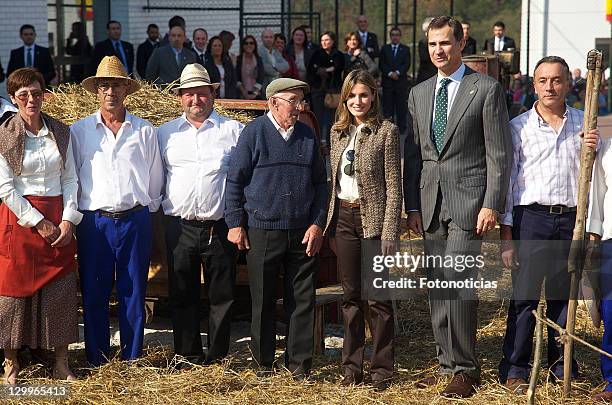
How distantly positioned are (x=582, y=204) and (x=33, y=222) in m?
2.82

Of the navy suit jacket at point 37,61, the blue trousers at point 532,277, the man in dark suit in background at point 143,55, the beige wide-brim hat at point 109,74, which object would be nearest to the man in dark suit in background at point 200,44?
the man in dark suit in background at point 143,55

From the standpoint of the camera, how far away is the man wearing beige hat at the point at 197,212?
619 cm

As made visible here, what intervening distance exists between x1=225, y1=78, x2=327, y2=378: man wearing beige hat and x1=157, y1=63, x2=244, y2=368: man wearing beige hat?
0.56ft

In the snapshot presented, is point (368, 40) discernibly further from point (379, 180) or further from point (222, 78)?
point (379, 180)

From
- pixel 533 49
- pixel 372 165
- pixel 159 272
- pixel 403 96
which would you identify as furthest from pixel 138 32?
pixel 372 165

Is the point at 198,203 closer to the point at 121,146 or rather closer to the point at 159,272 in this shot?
the point at 121,146

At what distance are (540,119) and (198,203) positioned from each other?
1.88 meters

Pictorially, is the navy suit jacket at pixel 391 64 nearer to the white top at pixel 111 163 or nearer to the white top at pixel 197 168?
the white top at pixel 197 168

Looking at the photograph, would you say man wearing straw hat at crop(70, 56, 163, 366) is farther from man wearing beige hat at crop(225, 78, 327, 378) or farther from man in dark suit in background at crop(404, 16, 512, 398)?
man in dark suit in background at crop(404, 16, 512, 398)

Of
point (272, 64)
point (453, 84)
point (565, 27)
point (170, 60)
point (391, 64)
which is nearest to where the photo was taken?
point (453, 84)

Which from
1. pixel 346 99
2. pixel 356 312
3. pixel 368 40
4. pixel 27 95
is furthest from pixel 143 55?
pixel 356 312

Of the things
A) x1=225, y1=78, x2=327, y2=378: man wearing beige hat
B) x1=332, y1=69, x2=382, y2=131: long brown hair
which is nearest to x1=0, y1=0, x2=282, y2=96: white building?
x1=225, y1=78, x2=327, y2=378: man wearing beige hat

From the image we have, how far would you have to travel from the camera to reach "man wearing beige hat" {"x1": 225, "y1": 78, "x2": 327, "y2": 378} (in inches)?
237

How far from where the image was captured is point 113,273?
20.4 ft
